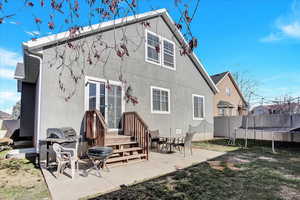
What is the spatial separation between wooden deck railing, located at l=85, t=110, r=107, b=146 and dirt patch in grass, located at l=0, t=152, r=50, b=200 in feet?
5.70

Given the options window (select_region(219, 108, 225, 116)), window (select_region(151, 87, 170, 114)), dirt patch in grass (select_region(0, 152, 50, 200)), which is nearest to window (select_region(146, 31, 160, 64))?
window (select_region(151, 87, 170, 114))

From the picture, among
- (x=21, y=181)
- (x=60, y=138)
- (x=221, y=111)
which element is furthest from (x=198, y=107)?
(x=21, y=181)

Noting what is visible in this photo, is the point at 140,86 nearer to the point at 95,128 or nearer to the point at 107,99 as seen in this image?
the point at 107,99

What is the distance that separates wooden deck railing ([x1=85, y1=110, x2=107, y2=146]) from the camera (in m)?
5.63

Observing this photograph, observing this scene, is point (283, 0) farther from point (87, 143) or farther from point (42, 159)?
point (42, 159)

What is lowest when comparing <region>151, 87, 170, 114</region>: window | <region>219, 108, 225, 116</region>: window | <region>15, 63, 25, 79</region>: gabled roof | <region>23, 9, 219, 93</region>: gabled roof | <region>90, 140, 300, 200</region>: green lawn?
<region>90, 140, 300, 200</region>: green lawn

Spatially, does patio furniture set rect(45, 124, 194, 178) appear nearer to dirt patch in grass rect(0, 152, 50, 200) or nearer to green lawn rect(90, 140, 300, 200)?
dirt patch in grass rect(0, 152, 50, 200)

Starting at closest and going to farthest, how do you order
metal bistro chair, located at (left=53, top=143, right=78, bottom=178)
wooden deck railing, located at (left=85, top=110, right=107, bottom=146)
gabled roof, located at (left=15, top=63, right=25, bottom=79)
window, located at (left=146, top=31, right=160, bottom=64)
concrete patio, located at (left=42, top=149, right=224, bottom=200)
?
Result: concrete patio, located at (left=42, top=149, right=224, bottom=200) → metal bistro chair, located at (left=53, top=143, right=78, bottom=178) → wooden deck railing, located at (left=85, top=110, right=107, bottom=146) → gabled roof, located at (left=15, top=63, right=25, bottom=79) → window, located at (left=146, top=31, right=160, bottom=64)

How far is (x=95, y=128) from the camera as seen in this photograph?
237 inches

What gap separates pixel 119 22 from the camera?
7766mm

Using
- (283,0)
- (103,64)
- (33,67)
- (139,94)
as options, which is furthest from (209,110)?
(33,67)

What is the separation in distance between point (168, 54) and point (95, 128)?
6572 millimetres

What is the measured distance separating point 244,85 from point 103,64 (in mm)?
28826

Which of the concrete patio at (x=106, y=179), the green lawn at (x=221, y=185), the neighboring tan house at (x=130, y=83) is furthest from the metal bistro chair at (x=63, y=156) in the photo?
the green lawn at (x=221, y=185)
